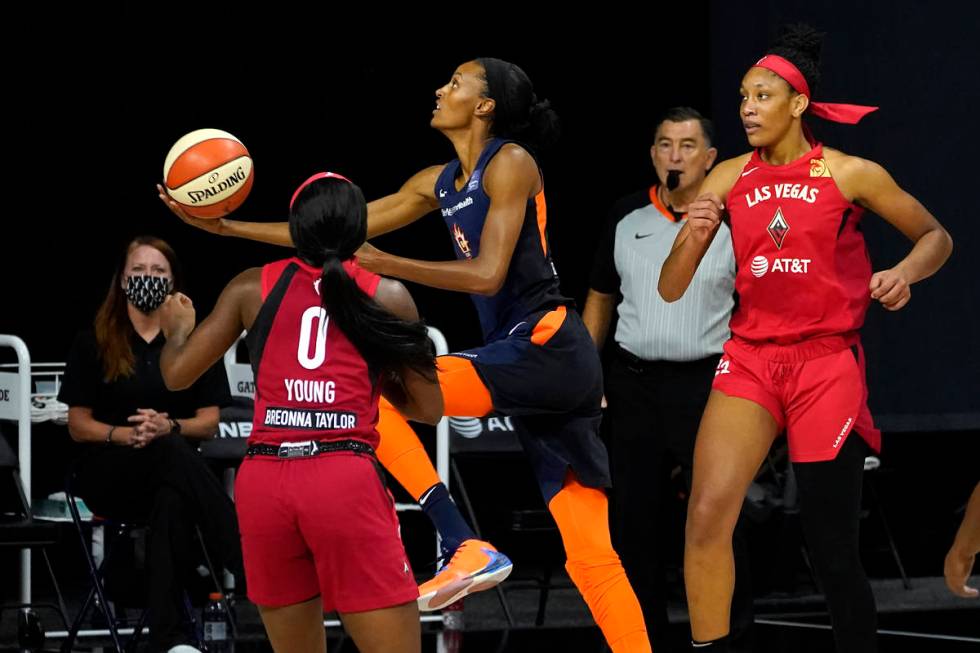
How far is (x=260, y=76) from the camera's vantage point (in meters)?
7.37

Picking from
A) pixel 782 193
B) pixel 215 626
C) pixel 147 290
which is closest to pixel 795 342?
pixel 782 193

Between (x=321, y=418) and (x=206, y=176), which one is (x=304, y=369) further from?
(x=206, y=176)

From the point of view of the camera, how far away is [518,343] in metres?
4.19

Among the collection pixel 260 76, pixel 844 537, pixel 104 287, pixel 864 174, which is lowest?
pixel 844 537

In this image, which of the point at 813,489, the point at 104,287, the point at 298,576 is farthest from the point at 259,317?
the point at 104,287

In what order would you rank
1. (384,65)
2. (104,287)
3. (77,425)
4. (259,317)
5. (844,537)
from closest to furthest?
(259,317)
(844,537)
(77,425)
(104,287)
(384,65)

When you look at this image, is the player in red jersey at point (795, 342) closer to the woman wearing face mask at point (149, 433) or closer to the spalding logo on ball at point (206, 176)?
the spalding logo on ball at point (206, 176)

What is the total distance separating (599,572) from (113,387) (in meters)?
2.21

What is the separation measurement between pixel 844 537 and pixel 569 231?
426cm

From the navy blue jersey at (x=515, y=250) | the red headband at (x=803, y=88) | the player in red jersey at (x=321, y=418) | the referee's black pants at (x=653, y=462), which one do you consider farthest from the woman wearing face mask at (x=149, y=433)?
the red headband at (x=803, y=88)

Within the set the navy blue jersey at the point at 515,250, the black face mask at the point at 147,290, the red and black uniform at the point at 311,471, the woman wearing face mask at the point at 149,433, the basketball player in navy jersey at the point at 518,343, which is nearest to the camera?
the red and black uniform at the point at 311,471

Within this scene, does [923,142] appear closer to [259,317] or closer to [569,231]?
[569,231]

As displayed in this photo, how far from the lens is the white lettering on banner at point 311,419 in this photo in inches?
126

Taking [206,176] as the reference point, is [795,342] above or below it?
below
